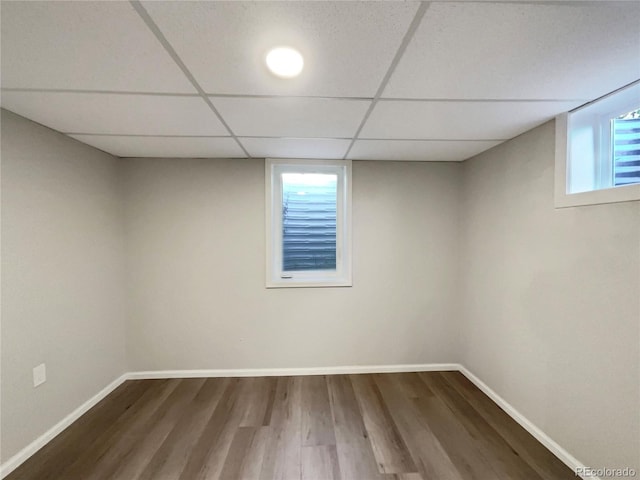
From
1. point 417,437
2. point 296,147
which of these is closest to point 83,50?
point 296,147

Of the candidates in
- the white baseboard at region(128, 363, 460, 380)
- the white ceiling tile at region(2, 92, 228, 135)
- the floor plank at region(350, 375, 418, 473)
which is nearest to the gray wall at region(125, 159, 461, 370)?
the white baseboard at region(128, 363, 460, 380)

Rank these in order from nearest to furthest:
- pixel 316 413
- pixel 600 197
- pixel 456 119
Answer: pixel 600 197 → pixel 456 119 → pixel 316 413

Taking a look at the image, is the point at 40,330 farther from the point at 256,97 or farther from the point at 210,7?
the point at 210,7

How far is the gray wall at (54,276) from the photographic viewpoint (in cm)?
164

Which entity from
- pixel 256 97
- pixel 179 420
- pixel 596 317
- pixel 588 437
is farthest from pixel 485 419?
pixel 256 97

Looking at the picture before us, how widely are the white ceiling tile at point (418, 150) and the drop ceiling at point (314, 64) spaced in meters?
0.27

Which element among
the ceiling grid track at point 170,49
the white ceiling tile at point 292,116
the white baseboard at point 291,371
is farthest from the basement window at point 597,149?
the ceiling grid track at point 170,49

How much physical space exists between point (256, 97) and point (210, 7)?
0.57 m

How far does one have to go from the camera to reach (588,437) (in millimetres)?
1549

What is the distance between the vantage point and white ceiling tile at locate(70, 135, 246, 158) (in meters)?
2.11

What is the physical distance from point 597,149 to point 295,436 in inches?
105

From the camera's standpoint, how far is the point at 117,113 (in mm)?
1653

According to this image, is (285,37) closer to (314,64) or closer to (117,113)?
(314,64)

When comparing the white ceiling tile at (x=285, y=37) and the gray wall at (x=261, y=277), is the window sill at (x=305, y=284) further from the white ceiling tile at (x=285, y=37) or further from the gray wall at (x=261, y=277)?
the white ceiling tile at (x=285, y=37)
